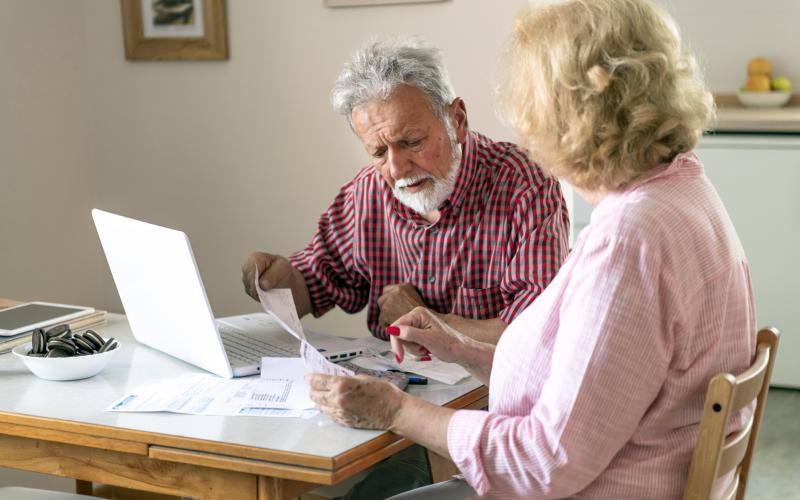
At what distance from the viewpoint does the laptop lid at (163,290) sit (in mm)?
1729

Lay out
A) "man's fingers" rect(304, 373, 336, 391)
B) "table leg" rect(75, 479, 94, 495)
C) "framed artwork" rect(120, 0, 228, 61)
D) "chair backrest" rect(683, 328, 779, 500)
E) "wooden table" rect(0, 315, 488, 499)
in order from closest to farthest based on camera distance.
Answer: "chair backrest" rect(683, 328, 779, 500) → "wooden table" rect(0, 315, 488, 499) → "man's fingers" rect(304, 373, 336, 391) → "table leg" rect(75, 479, 94, 495) → "framed artwork" rect(120, 0, 228, 61)

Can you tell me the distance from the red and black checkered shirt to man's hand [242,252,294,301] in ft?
0.55

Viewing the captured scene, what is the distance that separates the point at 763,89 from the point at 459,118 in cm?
239

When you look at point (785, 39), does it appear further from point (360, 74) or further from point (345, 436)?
point (345, 436)

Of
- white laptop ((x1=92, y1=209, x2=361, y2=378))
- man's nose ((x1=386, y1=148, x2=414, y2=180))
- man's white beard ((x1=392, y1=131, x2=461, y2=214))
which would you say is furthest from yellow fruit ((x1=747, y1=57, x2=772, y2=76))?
white laptop ((x1=92, y1=209, x2=361, y2=378))

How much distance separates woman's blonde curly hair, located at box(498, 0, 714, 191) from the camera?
1.29 metres

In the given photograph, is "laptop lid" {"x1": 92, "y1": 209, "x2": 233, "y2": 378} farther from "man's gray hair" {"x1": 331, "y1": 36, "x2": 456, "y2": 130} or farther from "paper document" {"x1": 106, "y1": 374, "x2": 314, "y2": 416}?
"man's gray hair" {"x1": 331, "y1": 36, "x2": 456, "y2": 130}

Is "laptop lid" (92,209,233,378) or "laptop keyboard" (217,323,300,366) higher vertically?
"laptop lid" (92,209,233,378)

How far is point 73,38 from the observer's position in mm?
3449

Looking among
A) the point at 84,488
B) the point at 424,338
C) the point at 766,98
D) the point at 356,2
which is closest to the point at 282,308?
the point at 424,338

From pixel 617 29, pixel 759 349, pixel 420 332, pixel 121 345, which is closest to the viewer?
pixel 617 29

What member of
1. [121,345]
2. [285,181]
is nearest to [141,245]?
[121,345]

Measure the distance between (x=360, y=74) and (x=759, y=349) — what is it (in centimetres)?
Result: 105

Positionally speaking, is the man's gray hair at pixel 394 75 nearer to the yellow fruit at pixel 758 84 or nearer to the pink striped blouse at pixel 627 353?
the pink striped blouse at pixel 627 353
